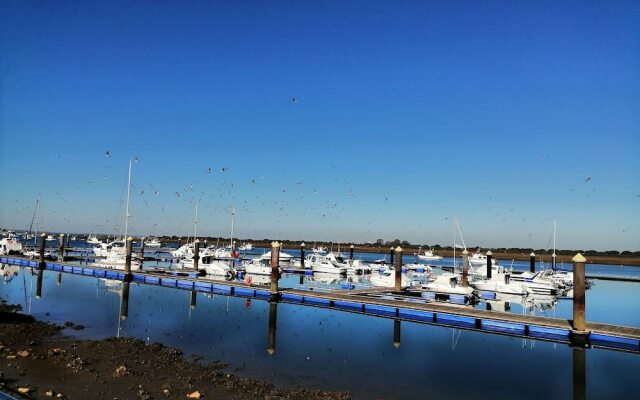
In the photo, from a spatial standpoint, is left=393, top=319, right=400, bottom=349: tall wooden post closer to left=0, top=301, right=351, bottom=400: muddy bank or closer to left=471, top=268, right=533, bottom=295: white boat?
left=0, top=301, right=351, bottom=400: muddy bank

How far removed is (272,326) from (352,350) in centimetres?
641

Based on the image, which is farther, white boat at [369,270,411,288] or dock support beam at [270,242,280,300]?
white boat at [369,270,411,288]

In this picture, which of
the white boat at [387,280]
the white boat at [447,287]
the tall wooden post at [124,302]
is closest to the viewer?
the tall wooden post at [124,302]

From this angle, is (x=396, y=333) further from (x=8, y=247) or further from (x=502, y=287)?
(x=8, y=247)

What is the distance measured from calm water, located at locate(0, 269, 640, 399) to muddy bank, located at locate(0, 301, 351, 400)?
1.40 meters

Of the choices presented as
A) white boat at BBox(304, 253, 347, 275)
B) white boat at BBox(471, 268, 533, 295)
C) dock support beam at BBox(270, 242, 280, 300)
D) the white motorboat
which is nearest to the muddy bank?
dock support beam at BBox(270, 242, 280, 300)

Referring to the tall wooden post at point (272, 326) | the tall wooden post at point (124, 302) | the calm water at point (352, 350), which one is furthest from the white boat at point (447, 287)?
the tall wooden post at point (124, 302)

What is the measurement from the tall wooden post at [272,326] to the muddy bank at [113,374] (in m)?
4.06

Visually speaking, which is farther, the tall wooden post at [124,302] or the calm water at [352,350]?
the tall wooden post at [124,302]

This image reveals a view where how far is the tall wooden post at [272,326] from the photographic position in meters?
20.9

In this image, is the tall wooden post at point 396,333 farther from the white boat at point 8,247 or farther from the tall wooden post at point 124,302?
the white boat at point 8,247

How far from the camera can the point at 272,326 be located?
25844 millimetres

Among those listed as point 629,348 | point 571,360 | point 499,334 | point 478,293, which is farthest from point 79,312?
point 478,293

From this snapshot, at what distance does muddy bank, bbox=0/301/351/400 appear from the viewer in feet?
43.1
